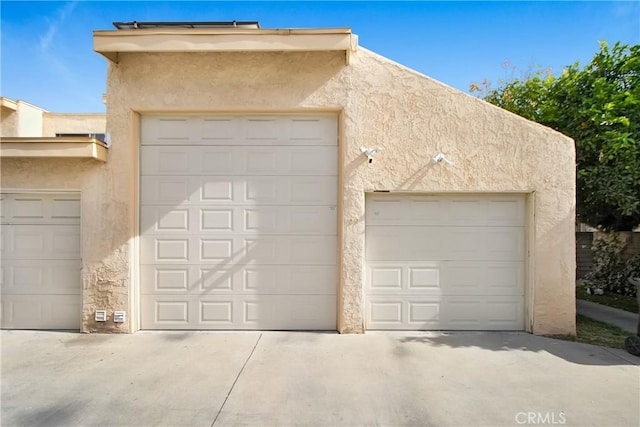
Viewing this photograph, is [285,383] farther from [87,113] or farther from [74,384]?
[87,113]

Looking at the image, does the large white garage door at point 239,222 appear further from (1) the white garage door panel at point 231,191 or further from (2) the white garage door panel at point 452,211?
(2) the white garage door panel at point 452,211

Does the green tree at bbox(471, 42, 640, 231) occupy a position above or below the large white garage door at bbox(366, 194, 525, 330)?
above

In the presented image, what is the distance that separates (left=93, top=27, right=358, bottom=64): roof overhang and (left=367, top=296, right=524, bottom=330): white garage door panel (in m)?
4.42

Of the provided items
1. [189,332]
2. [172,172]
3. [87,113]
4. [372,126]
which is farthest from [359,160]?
[87,113]

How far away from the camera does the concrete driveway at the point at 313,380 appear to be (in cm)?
383

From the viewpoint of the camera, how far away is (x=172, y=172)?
659cm

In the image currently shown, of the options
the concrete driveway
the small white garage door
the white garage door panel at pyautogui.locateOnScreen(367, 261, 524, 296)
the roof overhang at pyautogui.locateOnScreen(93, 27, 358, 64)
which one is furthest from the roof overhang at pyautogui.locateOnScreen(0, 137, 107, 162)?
the white garage door panel at pyautogui.locateOnScreen(367, 261, 524, 296)

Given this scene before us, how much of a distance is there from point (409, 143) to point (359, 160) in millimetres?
911

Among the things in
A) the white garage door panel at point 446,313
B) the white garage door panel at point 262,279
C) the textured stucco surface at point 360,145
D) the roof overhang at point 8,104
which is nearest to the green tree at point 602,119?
the textured stucco surface at point 360,145

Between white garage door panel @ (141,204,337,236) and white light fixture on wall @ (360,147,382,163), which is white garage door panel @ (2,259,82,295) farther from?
white light fixture on wall @ (360,147,382,163)

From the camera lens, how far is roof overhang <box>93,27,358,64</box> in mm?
5957

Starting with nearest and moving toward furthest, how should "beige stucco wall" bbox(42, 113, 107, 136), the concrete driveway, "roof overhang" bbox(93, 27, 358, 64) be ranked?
the concrete driveway < "roof overhang" bbox(93, 27, 358, 64) < "beige stucco wall" bbox(42, 113, 107, 136)

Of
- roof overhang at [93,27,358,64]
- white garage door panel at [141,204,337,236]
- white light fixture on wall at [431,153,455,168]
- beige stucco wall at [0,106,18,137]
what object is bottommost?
white garage door panel at [141,204,337,236]

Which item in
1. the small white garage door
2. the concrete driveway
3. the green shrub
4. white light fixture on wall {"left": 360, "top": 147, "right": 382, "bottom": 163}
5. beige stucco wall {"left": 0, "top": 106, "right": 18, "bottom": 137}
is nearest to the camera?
the concrete driveway
